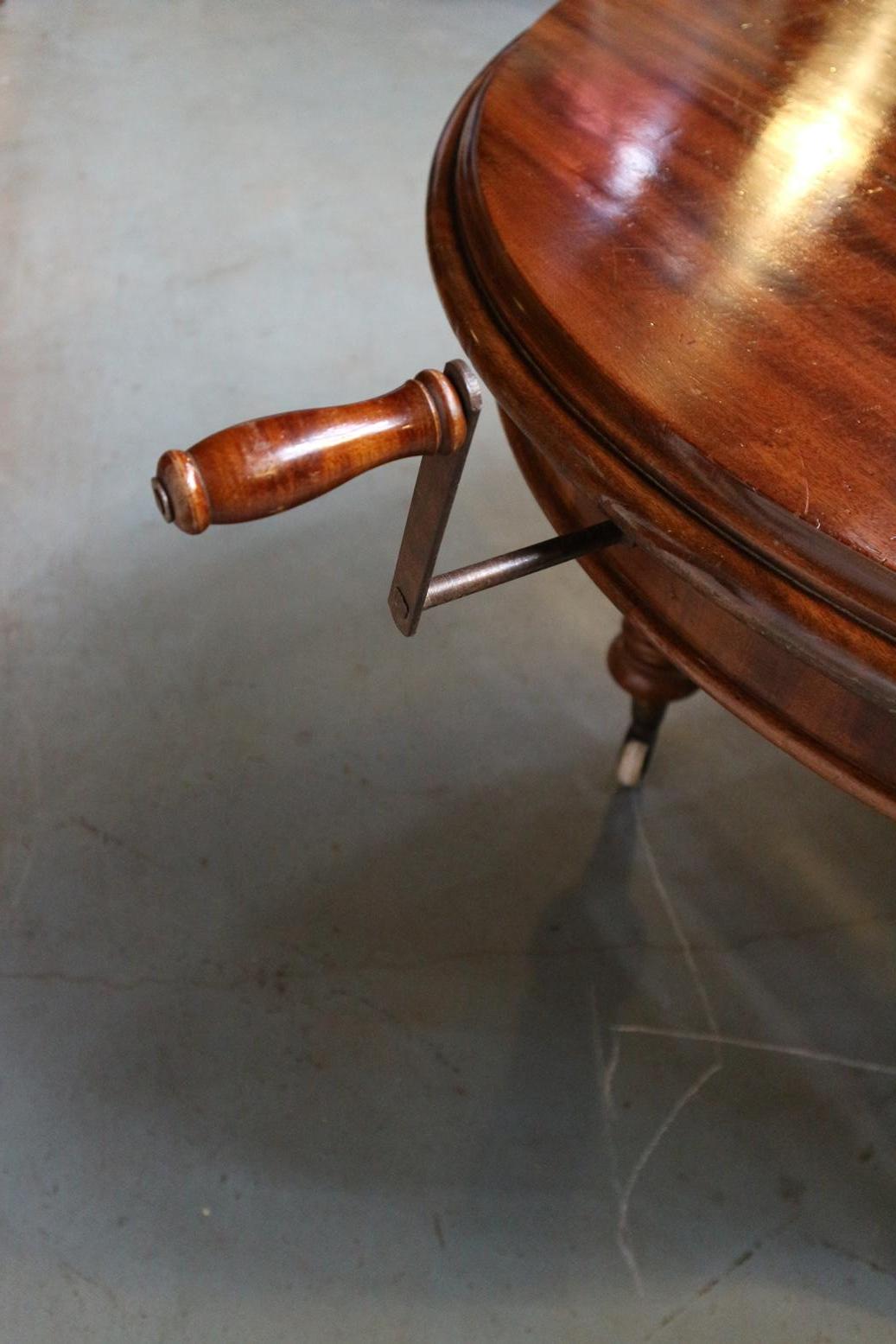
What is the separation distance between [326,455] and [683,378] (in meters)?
0.17

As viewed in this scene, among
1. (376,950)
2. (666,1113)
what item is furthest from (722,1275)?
(376,950)

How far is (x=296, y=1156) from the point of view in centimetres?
87

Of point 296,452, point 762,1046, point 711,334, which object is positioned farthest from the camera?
point 762,1046

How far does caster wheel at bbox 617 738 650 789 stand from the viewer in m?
1.10

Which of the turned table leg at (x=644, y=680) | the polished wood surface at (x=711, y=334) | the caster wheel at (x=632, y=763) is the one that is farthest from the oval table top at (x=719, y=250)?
the caster wheel at (x=632, y=763)

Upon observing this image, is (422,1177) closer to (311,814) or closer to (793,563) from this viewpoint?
(311,814)

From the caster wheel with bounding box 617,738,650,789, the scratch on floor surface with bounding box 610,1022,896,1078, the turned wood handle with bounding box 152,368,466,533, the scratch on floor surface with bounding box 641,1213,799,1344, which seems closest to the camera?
the turned wood handle with bounding box 152,368,466,533

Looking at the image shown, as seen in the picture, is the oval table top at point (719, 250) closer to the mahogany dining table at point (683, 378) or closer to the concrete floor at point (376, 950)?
the mahogany dining table at point (683, 378)

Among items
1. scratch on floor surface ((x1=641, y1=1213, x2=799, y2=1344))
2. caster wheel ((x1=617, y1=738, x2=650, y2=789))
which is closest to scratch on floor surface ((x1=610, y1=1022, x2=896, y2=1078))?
scratch on floor surface ((x1=641, y1=1213, x2=799, y2=1344))

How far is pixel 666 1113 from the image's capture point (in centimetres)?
92

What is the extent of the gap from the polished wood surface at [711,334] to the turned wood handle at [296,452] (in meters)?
0.09

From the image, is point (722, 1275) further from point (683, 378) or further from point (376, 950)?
point (683, 378)

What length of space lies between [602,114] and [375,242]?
3.89ft

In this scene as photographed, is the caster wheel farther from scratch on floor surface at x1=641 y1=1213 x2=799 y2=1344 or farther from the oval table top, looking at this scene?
the oval table top
